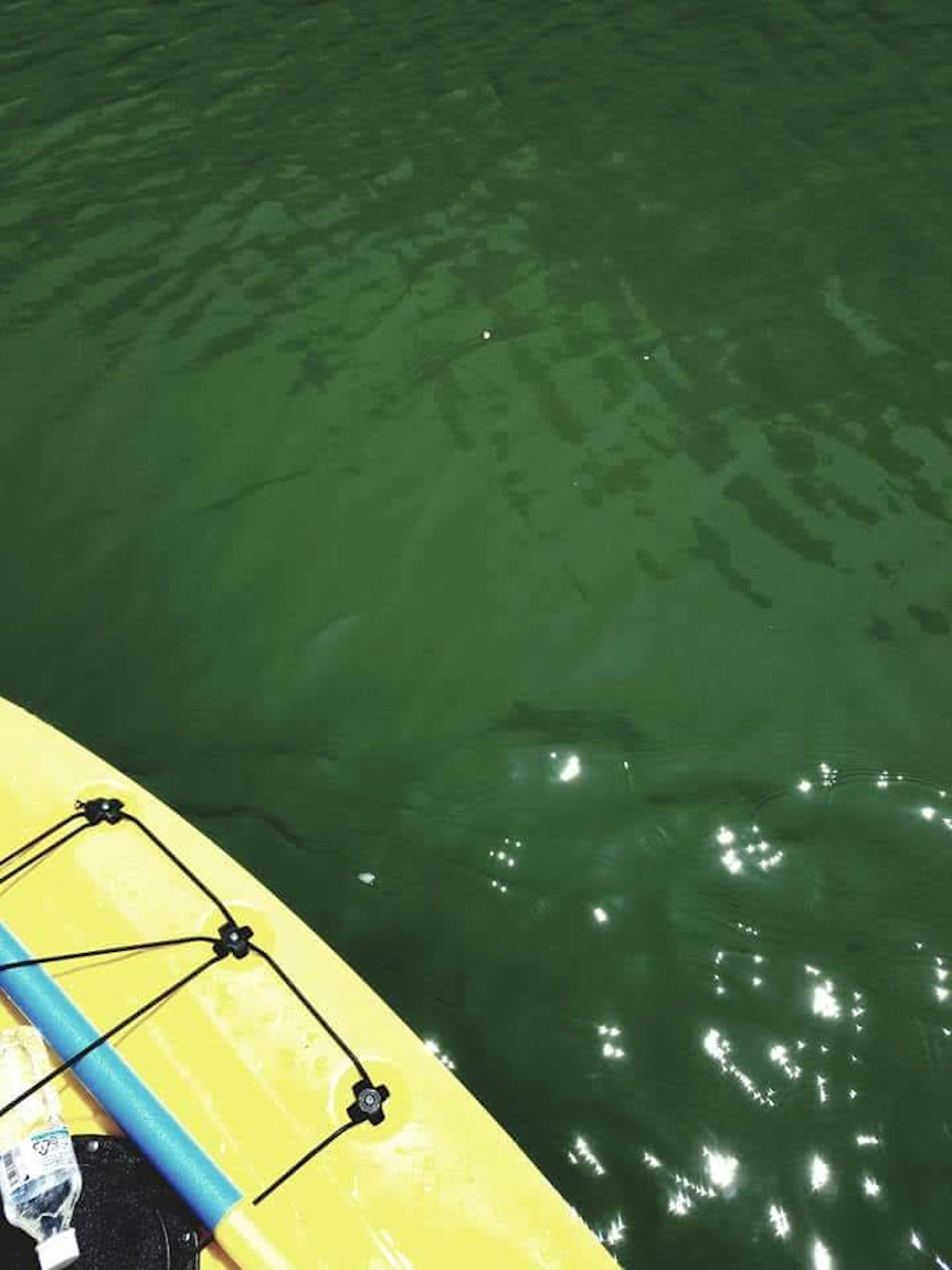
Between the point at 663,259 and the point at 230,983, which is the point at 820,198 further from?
the point at 230,983

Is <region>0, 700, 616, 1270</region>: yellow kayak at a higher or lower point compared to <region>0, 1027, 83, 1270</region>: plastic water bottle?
lower

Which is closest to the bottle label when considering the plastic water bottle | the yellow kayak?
the plastic water bottle

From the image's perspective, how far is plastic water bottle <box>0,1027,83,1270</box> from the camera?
204cm

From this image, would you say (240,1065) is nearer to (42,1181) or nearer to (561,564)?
(42,1181)

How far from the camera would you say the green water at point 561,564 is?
3004 mm

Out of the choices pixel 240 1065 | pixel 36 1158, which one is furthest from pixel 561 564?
pixel 36 1158

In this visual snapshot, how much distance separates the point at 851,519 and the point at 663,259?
2420 mm

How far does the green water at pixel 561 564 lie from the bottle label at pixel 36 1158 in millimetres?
1166

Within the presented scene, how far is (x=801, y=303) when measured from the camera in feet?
19.0

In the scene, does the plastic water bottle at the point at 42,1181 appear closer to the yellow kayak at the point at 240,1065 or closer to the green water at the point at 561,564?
the yellow kayak at the point at 240,1065

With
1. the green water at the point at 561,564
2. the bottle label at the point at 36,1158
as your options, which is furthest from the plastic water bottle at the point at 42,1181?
the green water at the point at 561,564

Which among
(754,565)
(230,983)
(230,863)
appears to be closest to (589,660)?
(754,565)

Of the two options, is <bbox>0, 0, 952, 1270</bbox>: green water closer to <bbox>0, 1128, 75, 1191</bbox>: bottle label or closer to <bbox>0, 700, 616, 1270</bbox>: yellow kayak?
<bbox>0, 700, 616, 1270</bbox>: yellow kayak

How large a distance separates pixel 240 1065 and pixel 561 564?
104 inches
